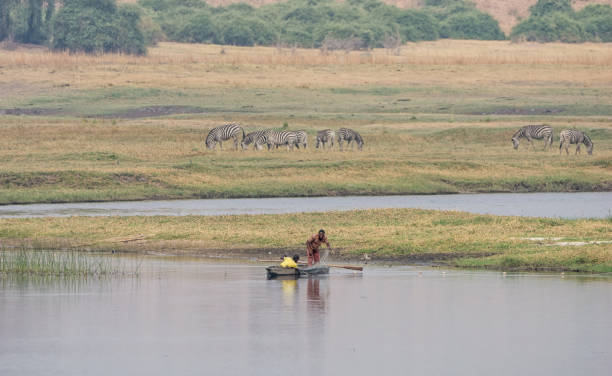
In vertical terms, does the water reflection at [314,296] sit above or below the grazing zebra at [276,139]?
below

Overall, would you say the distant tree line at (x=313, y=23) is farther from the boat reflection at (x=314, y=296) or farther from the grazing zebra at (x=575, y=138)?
the boat reflection at (x=314, y=296)

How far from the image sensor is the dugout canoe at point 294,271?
25.1 metres

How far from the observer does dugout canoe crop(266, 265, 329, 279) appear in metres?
25.1

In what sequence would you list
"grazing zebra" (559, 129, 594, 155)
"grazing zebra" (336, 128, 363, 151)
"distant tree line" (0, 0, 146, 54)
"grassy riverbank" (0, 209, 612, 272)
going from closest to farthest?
"grassy riverbank" (0, 209, 612, 272), "grazing zebra" (559, 129, 594, 155), "grazing zebra" (336, 128, 363, 151), "distant tree line" (0, 0, 146, 54)

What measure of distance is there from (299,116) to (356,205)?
28.9 meters

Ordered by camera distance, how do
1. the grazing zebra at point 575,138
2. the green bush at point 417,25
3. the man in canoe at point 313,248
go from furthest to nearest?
the green bush at point 417,25, the grazing zebra at point 575,138, the man in canoe at point 313,248

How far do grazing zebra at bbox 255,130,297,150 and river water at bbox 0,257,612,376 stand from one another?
29.0 metres

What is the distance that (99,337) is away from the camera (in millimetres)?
19266

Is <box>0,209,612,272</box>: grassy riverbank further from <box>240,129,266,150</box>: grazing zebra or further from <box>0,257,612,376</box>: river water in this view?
<box>240,129,266,150</box>: grazing zebra

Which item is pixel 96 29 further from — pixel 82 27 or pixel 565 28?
pixel 565 28

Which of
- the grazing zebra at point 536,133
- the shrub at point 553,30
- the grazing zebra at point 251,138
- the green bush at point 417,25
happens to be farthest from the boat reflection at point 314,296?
the shrub at point 553,30

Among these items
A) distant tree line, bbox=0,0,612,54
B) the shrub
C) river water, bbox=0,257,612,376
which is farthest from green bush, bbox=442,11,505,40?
river water, bbox=0,257,612,376

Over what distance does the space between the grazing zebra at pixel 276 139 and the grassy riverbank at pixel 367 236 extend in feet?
67.9

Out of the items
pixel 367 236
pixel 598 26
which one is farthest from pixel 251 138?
pixel 598 26
